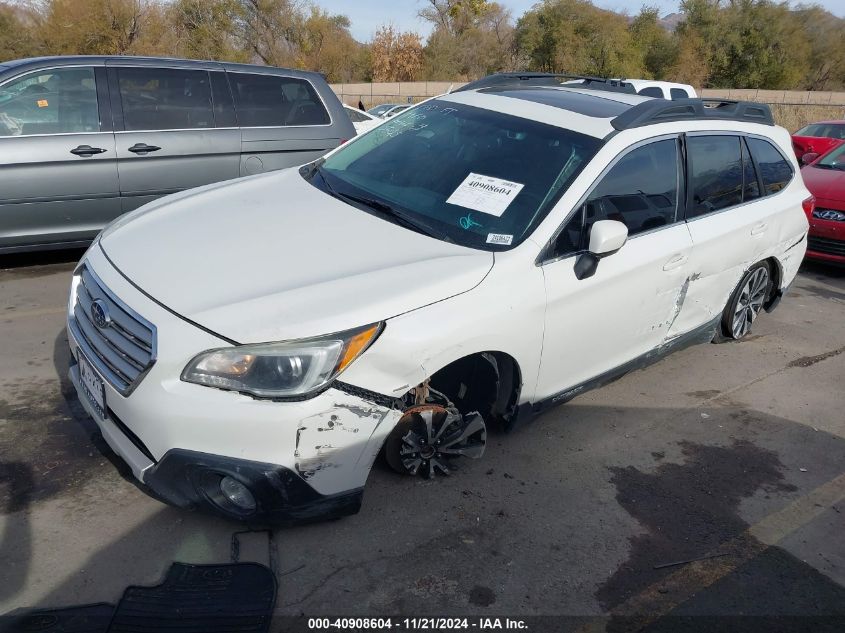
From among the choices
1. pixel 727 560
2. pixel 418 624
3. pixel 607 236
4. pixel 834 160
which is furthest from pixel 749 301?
pixel 834 160

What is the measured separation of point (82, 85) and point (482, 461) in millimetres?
4435

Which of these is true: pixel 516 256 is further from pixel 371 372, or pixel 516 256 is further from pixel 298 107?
pixel 298 107

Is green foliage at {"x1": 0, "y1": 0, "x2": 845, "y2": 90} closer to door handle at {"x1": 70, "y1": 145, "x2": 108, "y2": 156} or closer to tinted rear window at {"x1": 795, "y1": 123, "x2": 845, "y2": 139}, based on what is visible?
tinted rear window at {"x1": 795, "y1": 123, "x2": 845, "y2": 139}

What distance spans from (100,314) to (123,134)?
3.41 meters

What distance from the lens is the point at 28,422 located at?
11.5 feet

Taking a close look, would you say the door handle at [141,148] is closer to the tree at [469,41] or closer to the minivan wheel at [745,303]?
the minivan wheel at [745,303]

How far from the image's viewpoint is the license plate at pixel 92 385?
2771 mm

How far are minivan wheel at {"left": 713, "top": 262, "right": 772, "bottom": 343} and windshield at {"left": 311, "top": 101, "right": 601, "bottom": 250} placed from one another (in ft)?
6.70

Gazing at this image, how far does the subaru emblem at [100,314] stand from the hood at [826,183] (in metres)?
7.24

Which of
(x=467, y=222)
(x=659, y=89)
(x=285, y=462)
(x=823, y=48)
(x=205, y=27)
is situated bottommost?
(x=285, y=462)

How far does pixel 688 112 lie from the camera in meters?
4.05

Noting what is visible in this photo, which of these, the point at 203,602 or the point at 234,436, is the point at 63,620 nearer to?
the point at 203,602

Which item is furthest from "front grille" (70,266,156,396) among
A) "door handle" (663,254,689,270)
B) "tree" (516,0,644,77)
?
"tree" (516,0,644,77)

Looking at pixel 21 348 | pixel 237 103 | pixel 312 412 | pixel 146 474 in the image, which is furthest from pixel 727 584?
pixel 237 103
